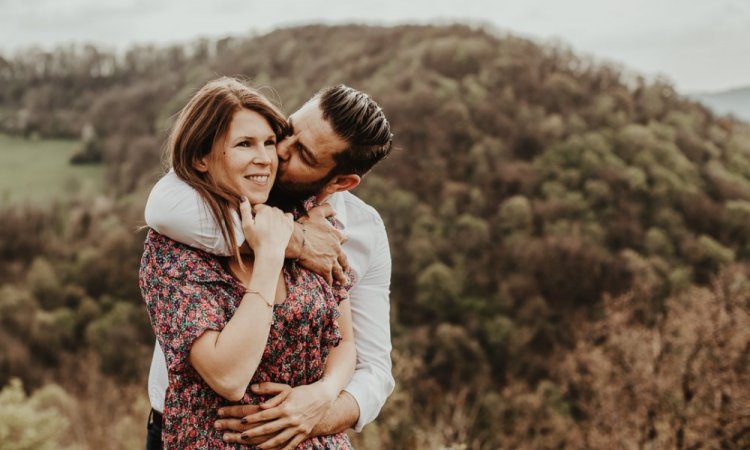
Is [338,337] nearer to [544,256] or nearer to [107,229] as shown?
[544,256]

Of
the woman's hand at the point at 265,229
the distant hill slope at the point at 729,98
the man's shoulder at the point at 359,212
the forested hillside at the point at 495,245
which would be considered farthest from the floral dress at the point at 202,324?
the distant hill slope at the point at 729,98

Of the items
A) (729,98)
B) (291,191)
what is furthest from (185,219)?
(729,98)

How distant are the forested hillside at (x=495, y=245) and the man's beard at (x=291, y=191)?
308 inches

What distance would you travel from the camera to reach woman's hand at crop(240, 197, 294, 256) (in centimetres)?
174

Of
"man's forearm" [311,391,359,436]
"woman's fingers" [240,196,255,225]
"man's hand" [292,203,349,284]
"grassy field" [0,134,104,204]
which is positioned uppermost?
"woman's fingers" [240,196,255,225]

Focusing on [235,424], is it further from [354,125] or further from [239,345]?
[354,125]

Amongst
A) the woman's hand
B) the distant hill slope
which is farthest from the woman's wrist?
the distant hill slope

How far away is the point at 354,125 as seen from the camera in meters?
2.11

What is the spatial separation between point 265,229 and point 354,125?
21.3 inches

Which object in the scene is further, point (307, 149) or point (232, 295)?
point (307, 149)

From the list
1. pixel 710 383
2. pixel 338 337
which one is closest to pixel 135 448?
pixel 338 337

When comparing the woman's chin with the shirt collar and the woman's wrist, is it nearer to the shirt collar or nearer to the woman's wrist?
the shirt collar

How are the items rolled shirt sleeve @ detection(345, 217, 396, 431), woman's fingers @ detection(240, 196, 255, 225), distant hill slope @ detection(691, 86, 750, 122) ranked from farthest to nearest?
distant hill slope @ detection(691, 86, 750, 122) → rolled shirt sleeve @ detection(345, 217, 396, 431) → woman's fingers @ detection(240, 196, 255, 225)

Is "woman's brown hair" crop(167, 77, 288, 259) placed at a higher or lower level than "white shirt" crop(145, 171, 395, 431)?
higher
